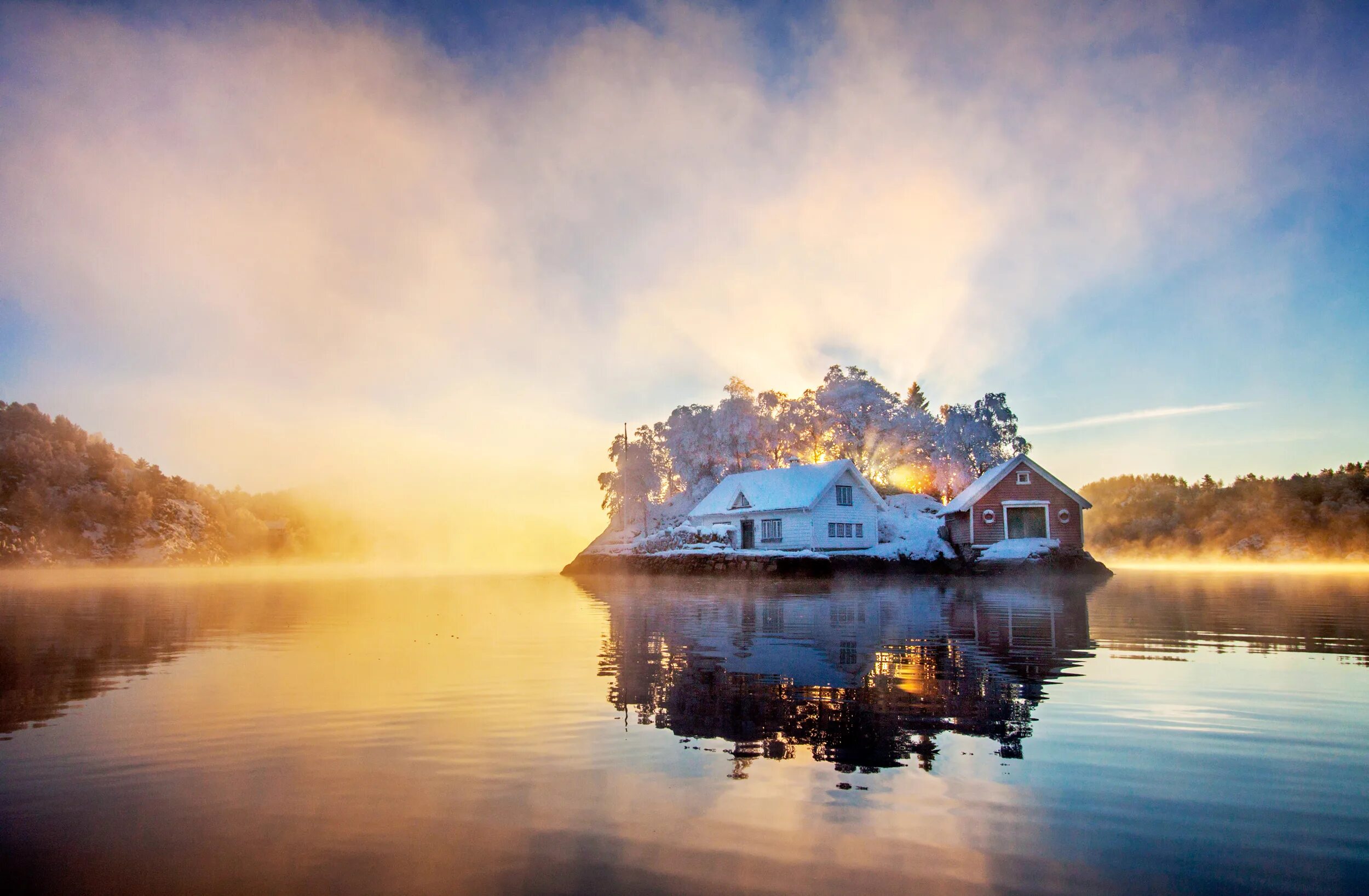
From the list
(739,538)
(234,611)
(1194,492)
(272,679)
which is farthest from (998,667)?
(1194,492)

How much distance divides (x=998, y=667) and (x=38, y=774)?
1355 cm

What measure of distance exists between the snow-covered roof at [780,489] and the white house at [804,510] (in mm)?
65

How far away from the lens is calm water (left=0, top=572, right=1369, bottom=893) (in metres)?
5.33

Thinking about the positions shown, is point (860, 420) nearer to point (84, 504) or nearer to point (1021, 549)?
point (1021, 549)

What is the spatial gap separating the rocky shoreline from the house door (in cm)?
397

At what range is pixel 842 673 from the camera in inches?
520

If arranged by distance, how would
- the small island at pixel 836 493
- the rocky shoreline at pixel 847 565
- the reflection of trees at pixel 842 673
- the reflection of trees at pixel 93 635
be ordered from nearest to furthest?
the reflection of trees at pixel 842 673 < the reflection of trees at pixel 93 635 < the rocky shoreline at pixel 847 565 < the small island at pixel 836 493

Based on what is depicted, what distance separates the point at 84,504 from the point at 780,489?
136m

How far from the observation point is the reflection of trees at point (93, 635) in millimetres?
12133

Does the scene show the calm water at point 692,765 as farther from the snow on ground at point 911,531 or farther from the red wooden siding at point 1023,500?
the snow on ground at point 911,531

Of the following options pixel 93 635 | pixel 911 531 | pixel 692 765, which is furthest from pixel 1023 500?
pixel 692 765

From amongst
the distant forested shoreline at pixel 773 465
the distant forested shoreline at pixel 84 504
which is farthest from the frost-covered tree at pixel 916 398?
the distant forested shoreline at pixel 84 504

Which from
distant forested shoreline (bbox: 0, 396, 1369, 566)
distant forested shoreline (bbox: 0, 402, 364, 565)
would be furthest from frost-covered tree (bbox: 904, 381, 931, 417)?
distant forested shoreline (bbox: 0, 402, 364, 565)

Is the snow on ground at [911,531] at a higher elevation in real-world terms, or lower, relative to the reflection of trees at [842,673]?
higher
